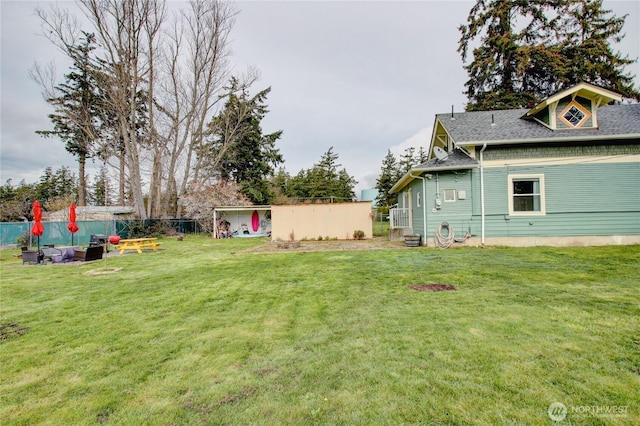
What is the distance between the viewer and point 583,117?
33.4 feet

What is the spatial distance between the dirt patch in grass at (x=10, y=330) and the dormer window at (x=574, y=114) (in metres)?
15.1

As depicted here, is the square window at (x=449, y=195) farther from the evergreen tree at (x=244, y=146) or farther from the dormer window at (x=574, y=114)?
the evergreen tree at (x=244, y=146)

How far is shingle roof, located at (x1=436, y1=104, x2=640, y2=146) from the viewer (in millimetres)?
9719

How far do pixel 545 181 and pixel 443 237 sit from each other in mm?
3985

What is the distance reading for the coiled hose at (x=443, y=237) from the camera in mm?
10070

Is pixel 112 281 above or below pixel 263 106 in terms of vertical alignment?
below

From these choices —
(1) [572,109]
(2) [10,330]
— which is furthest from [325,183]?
(2) [10,330]

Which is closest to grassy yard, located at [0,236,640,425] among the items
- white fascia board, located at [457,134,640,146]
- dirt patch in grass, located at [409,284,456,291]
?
dirt patch in grass, located at [409,284,456,291]

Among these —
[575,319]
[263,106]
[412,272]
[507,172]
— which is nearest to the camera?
[575,319]

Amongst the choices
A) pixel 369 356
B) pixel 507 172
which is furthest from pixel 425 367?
pixel 507 172

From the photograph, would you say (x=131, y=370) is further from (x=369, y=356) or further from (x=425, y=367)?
(x=425, y=367)

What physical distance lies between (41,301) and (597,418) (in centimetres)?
753

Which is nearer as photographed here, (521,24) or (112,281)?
(112,281)

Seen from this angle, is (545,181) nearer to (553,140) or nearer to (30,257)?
(553,140)
